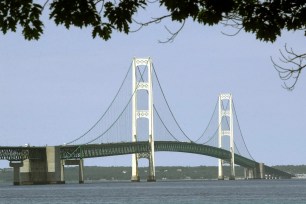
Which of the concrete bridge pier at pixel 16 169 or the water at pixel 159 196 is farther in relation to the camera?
the concrete bridge pier at pixel 16 169

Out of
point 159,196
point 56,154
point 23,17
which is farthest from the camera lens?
point 56,154

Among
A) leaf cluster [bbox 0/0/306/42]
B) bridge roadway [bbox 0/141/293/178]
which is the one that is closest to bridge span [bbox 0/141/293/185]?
bridge roadway [bbox 0/141/293/178]

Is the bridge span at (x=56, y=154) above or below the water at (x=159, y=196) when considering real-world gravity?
above

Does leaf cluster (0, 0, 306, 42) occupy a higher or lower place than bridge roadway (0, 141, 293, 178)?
lower

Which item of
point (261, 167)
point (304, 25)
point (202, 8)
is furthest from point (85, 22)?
point (261, 167)

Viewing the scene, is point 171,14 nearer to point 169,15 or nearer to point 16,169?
point 169,15

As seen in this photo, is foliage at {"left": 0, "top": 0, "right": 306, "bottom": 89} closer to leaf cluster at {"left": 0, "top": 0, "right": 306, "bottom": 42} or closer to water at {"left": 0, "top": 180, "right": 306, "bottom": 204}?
leaf cluster at {"left": 0, "top": 0, "right": 306, "bottom": 42}

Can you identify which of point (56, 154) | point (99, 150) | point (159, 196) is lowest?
point (159, 196)

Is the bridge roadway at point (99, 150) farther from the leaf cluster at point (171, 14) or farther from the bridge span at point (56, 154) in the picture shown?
the leaf cluster at point (171, 14)

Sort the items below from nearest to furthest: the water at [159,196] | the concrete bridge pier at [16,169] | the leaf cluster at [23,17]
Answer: the leaf cluster at [23,17] → the water at [159,196] → the concrete bridge pier at [16,169]

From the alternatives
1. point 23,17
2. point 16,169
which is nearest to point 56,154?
point 16,169

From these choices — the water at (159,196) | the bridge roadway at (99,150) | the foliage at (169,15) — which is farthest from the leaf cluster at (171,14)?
the bridge roadway at (99,150)

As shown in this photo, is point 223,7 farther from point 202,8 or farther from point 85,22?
point 85,22
